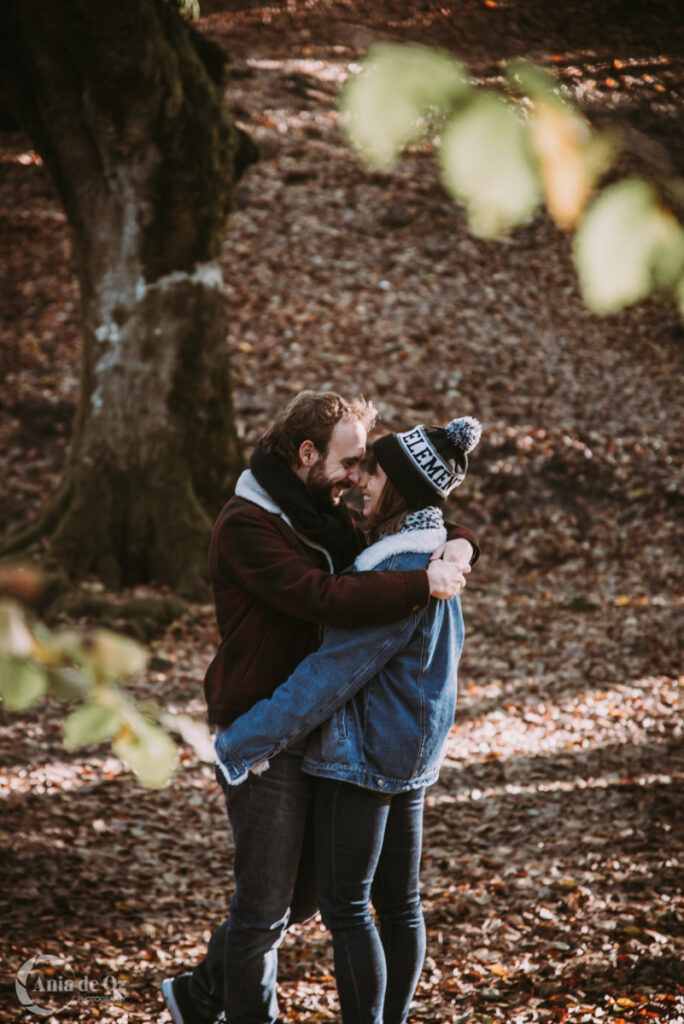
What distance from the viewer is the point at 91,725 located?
1.26m

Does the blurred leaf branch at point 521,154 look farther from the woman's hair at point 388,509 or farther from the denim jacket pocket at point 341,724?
the denim jacket pocket at point 341,724

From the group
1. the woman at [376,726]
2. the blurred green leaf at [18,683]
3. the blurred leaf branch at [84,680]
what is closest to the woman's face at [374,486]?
the woman at [376,726]

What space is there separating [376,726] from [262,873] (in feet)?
1.73

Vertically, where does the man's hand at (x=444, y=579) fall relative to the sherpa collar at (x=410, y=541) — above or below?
below

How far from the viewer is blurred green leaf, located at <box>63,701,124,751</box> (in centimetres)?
125

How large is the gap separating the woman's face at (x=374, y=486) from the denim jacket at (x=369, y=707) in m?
0.14

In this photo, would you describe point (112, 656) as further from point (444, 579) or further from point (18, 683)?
point (444, 579)

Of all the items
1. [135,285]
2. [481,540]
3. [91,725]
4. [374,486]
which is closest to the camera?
[91,725]

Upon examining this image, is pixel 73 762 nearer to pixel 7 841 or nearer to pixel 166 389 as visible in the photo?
pixel 7 841

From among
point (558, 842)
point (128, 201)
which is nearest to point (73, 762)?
point (558, 842)

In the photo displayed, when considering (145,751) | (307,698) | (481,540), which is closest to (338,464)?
(307,698)

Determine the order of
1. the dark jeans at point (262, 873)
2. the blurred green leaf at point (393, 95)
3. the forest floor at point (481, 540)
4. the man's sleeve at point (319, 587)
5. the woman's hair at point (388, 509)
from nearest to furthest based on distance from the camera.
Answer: the blurred green leaf at point (393, 95) → the man's sleeve at point (319, 587) → the dark jeans at point (262, 873) → the woman's hair at point (388, 509) → the forest floor at point (481, 540)

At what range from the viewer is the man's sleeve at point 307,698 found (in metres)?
2.46
